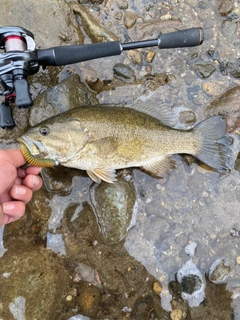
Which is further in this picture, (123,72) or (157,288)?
(123,72)

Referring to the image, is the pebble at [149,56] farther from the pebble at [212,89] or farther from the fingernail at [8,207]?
the fingernail at [8,207]

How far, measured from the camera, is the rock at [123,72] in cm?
453

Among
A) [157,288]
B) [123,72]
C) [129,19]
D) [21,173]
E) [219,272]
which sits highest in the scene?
[129,19]

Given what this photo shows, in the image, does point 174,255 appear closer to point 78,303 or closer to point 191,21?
point 78,303

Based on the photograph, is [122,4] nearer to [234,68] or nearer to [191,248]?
[234,68]

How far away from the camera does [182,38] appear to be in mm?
3832

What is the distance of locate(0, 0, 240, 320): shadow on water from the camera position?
4082 millimetres

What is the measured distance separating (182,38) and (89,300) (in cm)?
331

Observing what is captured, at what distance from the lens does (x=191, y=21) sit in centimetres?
475

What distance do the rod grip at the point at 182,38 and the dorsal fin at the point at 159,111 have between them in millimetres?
721

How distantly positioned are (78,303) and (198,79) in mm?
3355

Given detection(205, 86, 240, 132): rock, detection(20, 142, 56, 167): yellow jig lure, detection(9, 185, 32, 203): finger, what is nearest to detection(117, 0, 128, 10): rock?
detection(205, 86, 240, 132): rock

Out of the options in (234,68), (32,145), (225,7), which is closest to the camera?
(32,145)

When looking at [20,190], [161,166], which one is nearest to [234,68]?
[161,166]
